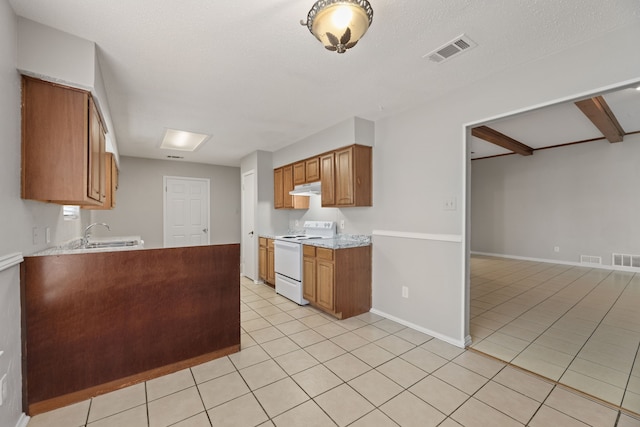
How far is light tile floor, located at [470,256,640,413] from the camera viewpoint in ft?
7.00

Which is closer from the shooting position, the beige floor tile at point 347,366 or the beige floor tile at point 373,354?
the beige floor tile at point 347,366

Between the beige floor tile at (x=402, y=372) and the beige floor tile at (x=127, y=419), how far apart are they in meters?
1.69

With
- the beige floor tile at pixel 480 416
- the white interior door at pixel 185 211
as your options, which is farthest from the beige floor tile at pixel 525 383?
the white interior door at pixel 185 211

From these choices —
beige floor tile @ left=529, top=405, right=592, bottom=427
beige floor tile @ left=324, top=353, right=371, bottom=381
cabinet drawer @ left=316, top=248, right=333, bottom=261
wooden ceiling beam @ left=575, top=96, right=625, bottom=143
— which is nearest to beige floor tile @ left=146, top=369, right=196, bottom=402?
beige floor tile @ left=324, top=353, right=371, bottom=381

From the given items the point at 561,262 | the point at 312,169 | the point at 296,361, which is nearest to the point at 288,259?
the point at 312,169

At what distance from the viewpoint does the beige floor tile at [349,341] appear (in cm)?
266

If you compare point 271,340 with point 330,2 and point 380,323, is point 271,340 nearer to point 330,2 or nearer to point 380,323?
point 380,323

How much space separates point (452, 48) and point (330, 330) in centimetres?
281

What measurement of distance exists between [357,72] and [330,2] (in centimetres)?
100

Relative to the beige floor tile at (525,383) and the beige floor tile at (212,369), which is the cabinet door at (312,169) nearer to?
the beige floor tile at (212,369)

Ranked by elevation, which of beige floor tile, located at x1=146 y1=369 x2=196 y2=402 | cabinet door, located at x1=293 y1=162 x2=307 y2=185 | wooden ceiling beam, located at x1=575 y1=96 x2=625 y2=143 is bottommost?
beige floor tile, located at x1=146 y1=369 x2=196 y2=402

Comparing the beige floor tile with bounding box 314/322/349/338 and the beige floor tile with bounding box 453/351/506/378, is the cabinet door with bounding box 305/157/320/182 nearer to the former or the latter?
the beige floor tile with bounding box 314/322/349/338

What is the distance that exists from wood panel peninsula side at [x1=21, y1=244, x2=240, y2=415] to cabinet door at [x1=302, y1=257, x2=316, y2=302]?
4.04 feet

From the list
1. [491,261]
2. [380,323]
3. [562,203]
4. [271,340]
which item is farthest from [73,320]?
[562,203]
